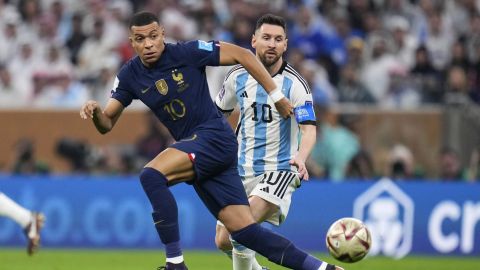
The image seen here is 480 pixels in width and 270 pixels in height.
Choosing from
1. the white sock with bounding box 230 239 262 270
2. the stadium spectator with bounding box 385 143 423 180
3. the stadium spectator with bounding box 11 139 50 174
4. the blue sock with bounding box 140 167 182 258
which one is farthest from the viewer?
the stadium spectator with bounding box 385 143 423 180

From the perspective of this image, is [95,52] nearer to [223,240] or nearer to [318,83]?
[318,83]

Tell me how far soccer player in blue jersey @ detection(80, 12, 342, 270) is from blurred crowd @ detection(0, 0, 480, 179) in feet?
24.3

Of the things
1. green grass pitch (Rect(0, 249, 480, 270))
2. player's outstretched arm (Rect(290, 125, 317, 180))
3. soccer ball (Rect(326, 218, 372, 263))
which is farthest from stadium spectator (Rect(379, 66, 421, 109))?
soccer ball (Rect(326, 218, 372, 263))

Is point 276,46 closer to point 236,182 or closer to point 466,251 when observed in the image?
point 236,182

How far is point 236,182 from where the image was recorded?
338 inches

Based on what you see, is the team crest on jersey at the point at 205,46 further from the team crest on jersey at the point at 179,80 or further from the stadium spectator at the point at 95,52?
the stadium spectator at the point at 95,52

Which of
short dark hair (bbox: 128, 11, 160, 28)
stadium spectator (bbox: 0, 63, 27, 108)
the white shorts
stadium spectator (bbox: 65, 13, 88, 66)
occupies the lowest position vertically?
the white shorts

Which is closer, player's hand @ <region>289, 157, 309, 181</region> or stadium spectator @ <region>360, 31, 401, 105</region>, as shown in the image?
player's hand @ <region>289, 157, 309, 181</region>

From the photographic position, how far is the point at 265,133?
32.3ft

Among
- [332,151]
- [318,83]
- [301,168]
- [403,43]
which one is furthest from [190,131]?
[403,43]

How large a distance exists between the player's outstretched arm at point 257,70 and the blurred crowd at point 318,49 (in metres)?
7.47

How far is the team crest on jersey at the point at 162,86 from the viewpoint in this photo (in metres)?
8.55

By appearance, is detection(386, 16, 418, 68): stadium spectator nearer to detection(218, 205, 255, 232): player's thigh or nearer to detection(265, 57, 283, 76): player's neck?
detection(265, 57, 283, 76): player's neck

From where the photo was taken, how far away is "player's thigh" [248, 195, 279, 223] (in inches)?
378
